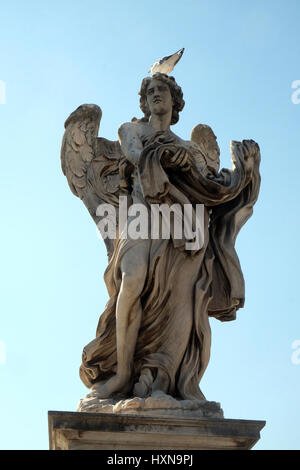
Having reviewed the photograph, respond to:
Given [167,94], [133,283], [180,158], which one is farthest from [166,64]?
[133,283]

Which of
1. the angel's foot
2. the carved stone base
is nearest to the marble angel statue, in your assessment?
the angel's foot

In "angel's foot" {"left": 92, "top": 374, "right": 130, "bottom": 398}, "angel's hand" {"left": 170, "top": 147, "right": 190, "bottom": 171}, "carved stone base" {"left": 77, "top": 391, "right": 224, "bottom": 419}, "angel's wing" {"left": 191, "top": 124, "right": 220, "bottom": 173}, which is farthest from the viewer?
"angel's wing" {"left": 191, "top": 124, "right": 220, "bottom": 173}

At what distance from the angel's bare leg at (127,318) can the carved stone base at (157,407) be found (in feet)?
0.99

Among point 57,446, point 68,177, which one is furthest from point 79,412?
point 68,177

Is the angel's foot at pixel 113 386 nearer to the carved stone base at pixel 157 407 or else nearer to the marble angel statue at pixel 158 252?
the marble angel statue at pixel 158 252

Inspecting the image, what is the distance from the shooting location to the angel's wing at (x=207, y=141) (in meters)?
10.2

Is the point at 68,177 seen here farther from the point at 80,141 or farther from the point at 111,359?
the point at 111,359

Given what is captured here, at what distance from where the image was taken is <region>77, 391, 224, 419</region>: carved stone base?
757cm

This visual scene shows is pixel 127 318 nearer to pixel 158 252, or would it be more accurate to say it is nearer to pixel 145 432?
pixel 158 252

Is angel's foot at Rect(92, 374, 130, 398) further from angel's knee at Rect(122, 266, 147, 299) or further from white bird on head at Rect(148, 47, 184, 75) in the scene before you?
white bird on head at Rect(148, 47, 184, 75)
